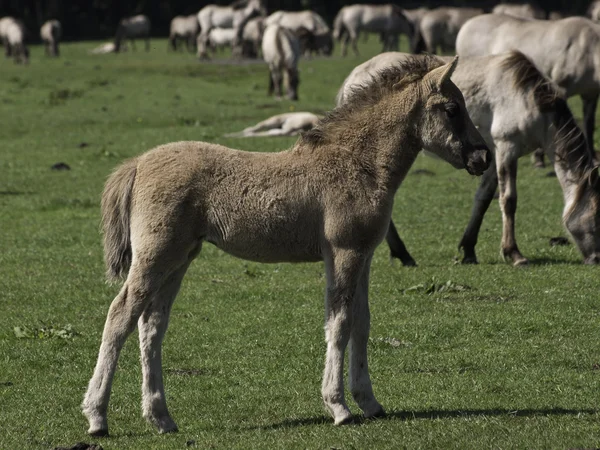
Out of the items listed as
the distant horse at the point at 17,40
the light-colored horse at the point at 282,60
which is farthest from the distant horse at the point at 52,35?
the light-colored horse at the point at 282,60

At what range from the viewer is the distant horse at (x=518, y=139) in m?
11.9

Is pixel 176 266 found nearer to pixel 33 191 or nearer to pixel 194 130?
pixel 33 191

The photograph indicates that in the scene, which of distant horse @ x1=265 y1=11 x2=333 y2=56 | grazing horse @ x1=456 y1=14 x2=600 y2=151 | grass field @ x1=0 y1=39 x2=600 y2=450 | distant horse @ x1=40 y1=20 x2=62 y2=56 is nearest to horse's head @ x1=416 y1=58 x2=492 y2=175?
grass field @ x1=0 y1=39 x2=600 y2=450

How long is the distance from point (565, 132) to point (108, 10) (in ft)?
198

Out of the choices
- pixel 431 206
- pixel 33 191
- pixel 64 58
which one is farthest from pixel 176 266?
pixel 64 58

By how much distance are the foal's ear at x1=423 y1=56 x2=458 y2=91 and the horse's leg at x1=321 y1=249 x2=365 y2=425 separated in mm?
1211

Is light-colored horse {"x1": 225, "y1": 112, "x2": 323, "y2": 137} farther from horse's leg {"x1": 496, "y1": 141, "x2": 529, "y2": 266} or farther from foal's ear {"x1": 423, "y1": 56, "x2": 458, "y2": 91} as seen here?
foal's ear {"x1": 423, "y1": 56, "x2": 458, "y2": 91}

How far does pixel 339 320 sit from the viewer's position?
6.81 meters

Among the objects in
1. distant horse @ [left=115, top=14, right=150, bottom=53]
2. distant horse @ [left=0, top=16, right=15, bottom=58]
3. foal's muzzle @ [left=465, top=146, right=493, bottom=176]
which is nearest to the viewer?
foal's muzzle @ [left=465, top=146, right=493, bottom=176]

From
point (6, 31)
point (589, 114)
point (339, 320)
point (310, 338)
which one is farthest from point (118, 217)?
point (6, 31)

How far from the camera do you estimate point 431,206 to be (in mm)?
15914

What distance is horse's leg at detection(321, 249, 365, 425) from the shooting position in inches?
267

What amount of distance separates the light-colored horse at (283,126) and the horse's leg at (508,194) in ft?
31.0

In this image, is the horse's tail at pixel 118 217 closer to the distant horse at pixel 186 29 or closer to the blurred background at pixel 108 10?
the distant horse at pixel 186 29
